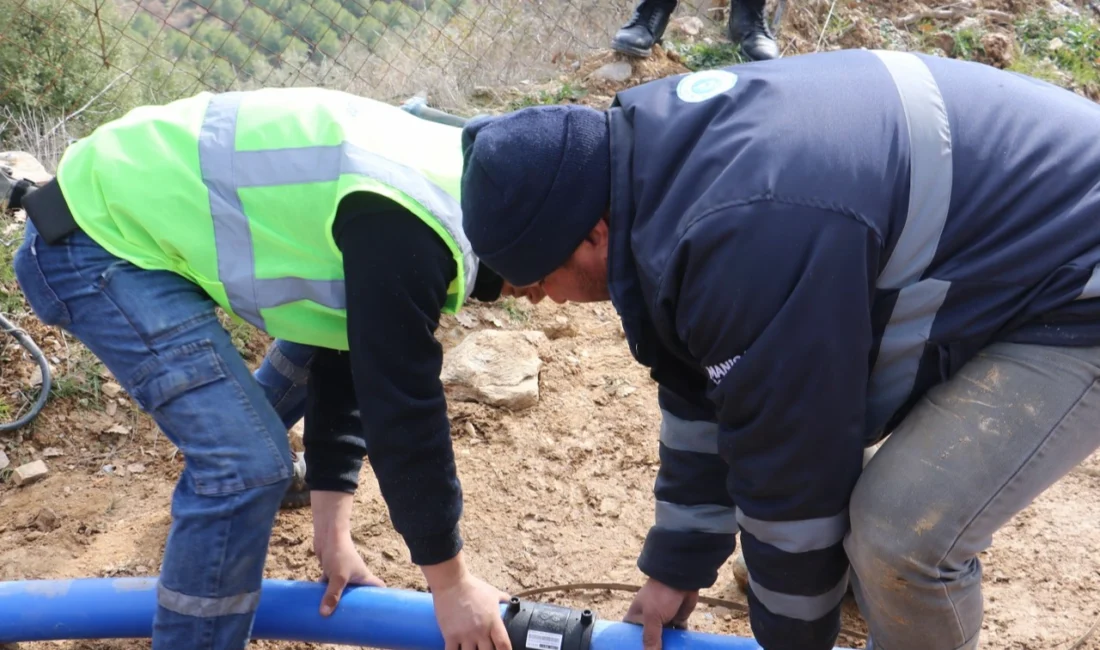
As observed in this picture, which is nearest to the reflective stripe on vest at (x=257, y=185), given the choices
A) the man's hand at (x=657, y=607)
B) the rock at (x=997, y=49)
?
the man's hand at (x=657, y=607)

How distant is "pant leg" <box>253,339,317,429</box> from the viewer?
8.48ft

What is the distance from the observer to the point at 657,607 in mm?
2223

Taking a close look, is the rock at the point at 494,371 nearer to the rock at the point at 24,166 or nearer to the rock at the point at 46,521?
the rock at the point at 46,521

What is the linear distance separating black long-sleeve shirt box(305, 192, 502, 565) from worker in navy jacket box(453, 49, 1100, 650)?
214mm

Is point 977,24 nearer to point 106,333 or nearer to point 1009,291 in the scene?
point 1009,291

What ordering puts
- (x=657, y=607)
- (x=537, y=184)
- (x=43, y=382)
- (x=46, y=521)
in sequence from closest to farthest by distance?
(x=537, y=184) < (x=657, y=607) < (x=46, y=521) < (x=43, y=382)

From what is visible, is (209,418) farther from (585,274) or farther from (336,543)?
(585,274)

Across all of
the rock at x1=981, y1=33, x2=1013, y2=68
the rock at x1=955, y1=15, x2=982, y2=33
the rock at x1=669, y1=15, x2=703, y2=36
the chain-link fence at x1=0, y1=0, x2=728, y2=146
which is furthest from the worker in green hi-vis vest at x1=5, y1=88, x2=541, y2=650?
the rock at x1=955, y1=15, x2=982, y2=33

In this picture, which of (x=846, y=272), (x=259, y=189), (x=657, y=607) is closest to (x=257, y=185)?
(x=259, y=189)

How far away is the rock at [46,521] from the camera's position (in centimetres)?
297

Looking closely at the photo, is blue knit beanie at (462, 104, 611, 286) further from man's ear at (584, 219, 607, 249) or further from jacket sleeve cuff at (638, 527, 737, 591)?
jacket sleeve cuff at (638, 527, 737, 591)

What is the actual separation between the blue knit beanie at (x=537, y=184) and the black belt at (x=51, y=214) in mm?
916

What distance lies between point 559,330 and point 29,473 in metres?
1.86

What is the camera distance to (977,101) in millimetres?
1569
